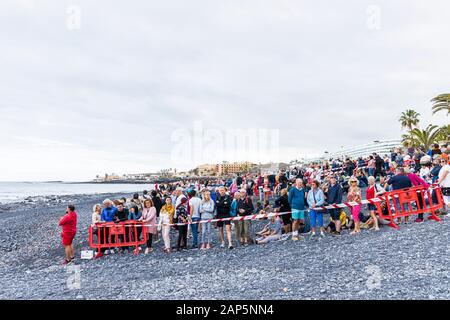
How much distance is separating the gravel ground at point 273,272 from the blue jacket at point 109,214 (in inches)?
58.4

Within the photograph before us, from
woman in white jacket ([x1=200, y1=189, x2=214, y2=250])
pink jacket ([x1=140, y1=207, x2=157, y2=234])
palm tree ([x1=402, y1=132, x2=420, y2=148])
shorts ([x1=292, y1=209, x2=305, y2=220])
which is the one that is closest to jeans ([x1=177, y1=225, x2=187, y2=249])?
woman in white jacket ([x1=200, y1=189, x2=214, y2=250])

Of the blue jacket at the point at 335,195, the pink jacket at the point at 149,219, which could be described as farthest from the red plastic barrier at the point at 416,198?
the pink jacket at the point at 149,219

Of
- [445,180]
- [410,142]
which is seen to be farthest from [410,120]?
[445,180]

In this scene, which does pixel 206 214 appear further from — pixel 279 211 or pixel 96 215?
pixel 96 215

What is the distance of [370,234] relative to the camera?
11.7 metres

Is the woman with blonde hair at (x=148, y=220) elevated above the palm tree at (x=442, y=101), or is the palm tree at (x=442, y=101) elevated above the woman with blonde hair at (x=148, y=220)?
the palm tree at (x=442, y=101)

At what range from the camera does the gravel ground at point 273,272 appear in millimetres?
7411

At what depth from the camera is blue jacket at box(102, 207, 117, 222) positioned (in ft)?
44.9

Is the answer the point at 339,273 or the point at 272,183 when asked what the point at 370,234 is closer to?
the point at 339,273

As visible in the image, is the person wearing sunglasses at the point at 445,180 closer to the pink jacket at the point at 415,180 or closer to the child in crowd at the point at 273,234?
the pink jacket at the point at 415,180
